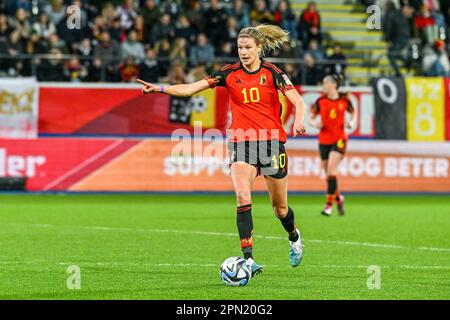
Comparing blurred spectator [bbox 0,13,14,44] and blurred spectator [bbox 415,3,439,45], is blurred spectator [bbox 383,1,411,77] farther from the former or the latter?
blurred spectator [bbox 0,13,14,44]

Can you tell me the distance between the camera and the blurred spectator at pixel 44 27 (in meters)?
27.7

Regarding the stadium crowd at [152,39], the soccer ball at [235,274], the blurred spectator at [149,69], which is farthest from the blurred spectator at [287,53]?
the soccer ball at [235,274]

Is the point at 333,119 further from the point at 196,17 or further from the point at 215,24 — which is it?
the point at 196,17

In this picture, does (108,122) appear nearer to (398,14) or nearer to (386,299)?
(398,14)

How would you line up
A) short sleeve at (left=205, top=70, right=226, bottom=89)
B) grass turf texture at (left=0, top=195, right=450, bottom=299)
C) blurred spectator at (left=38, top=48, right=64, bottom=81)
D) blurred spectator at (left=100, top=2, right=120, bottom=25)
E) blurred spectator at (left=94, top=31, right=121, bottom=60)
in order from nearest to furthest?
grass turf texture at (left=0, top=195, right=450, bottom=299)
short sleeve at (left=205, top=70, right=226, bottom=89)
blurred spectator at (left=38, top=48, right=64, bottom=81)
blurred spectator at (left=94, top=31, right=121, bottom=60)
blurred spectator at (left=100, top=2, right=120, bottom=25)

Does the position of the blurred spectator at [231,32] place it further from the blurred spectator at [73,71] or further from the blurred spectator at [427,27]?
the blurred spectator at [427,27]

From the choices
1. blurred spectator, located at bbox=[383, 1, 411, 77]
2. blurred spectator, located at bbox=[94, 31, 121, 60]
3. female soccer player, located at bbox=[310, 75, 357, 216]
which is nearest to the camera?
female soccer player, located at bbox=[310, 75, 357, 216]

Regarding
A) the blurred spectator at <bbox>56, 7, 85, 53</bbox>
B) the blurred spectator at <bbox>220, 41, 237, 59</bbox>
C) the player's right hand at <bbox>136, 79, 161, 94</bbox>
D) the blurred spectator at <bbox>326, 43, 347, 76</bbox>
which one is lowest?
the player's right hand at <bbox>136, 79, 161, 94</bbox>

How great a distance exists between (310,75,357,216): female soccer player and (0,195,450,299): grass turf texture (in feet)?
1.92

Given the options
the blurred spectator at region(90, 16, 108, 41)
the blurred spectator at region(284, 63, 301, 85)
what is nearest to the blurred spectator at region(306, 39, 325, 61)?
the blurred spectator at region(284, 63, 301, 85)

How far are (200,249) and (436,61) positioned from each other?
16808 millimetres

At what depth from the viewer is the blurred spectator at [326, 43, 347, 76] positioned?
28938mm

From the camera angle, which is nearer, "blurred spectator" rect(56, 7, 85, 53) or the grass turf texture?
the grass turf texture

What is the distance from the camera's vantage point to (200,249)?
1444 centimetres
